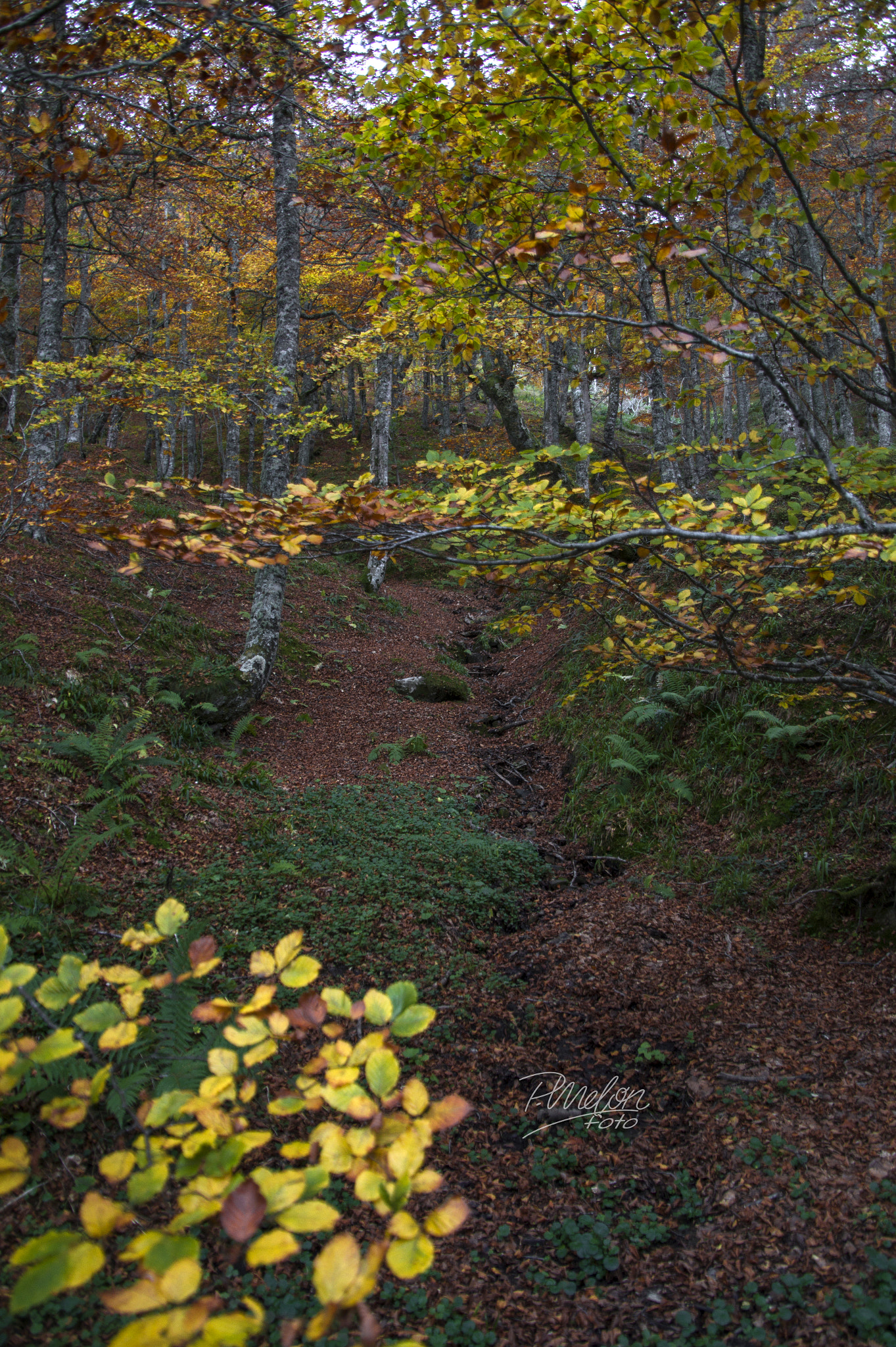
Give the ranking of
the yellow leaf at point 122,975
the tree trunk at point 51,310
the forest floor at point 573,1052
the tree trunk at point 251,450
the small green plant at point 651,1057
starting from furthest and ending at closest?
the tree trunk at point 251,450
the tree trunk at point 51,310
the small green plant at point 651,1057
the forest floor at point 573,1052
the yellow leaf at point 122,975

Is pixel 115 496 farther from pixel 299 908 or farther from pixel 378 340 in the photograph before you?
pixel 299 908

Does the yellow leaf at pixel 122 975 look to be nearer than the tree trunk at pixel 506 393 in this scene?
Yes

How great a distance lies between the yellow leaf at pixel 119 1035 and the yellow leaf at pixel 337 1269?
0.63 meters

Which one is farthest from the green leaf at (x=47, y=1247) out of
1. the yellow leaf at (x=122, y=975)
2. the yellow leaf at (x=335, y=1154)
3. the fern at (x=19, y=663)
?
the fern at (x=19, y=663)

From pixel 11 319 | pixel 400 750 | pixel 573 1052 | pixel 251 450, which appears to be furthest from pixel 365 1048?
pixel 251 450

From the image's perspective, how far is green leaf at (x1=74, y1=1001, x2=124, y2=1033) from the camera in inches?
63.3

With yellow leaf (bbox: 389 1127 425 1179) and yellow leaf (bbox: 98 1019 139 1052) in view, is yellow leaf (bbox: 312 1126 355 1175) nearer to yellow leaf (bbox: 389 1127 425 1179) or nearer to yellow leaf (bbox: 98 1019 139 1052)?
yellow leaf (bbox: 389 1127 425 1179)

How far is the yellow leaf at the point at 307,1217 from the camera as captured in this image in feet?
4.23

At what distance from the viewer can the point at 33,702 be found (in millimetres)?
6375

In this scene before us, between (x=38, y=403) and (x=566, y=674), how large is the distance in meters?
9.04

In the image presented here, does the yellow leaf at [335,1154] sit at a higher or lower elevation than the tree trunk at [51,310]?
lower

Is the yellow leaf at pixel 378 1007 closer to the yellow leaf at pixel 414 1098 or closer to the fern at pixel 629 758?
the yellow leaf at pixel 414 1098

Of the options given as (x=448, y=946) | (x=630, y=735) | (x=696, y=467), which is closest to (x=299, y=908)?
(x=448, y=946)

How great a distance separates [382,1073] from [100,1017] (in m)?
0.70
